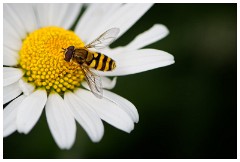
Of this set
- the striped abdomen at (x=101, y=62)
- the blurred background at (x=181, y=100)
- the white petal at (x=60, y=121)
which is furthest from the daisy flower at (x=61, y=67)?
the blurred background at (x=181, y=100)

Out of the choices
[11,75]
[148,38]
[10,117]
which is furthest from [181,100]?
[10,117]

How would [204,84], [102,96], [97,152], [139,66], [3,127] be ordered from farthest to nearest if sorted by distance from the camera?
[204,84] → [97,152] → [139,66] → [102,96] → [3,127]

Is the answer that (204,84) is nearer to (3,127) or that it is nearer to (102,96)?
(102,96)

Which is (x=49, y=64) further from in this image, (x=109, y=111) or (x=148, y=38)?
(x=148, y=38)

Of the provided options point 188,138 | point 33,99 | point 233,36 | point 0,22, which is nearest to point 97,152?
point 188,138

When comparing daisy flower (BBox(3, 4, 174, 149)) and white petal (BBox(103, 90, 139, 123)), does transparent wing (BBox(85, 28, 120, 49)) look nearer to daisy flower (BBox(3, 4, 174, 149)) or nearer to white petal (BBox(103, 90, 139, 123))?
daisy flower (BBox(3, 4, 174, 149))

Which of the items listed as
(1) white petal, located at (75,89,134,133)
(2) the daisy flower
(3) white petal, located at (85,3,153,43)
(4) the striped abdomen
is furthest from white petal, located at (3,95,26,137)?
(3) white petal, located at (85,3,153,43)

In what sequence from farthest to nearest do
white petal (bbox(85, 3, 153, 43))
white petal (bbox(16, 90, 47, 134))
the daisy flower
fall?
white petal (bbox(85, 3, 153, 43)) < the daisy flower < white petal (bbox(16, 90, 47, 134))
